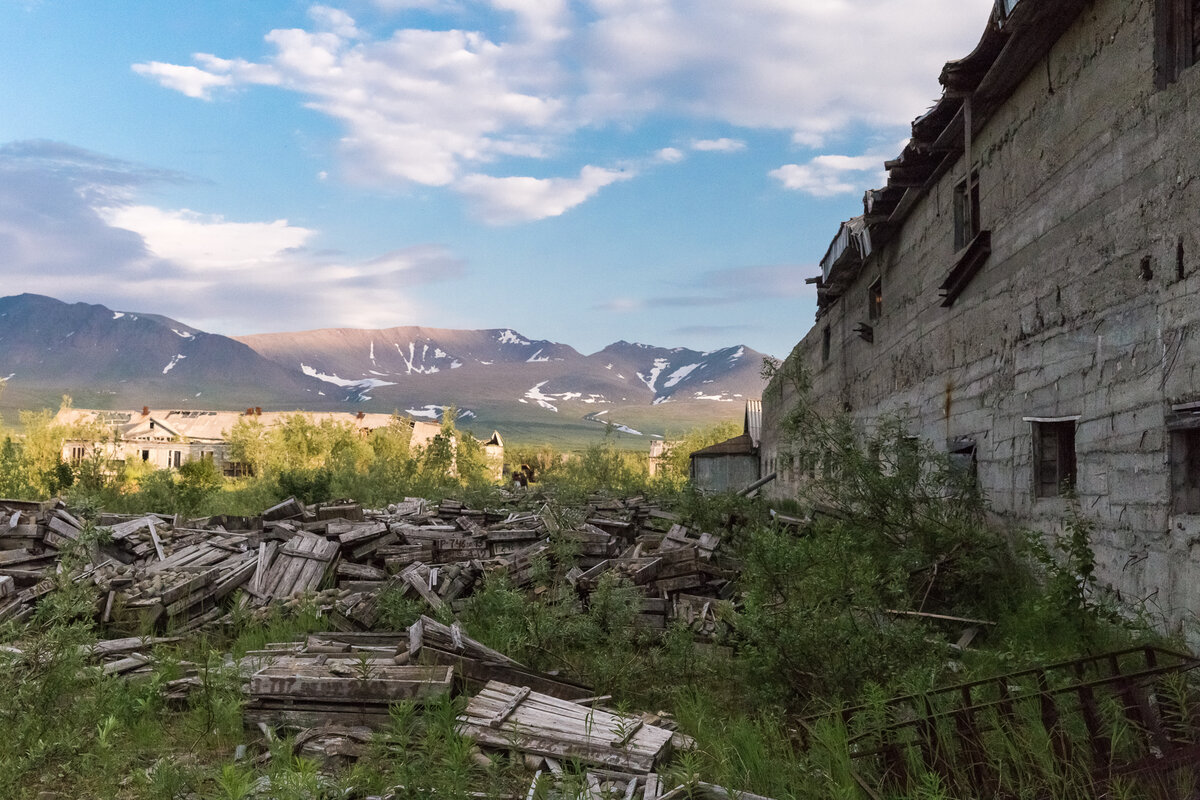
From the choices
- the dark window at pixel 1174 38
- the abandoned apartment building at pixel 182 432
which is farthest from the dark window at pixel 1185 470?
the abandoned apartment building at pixel 182 432

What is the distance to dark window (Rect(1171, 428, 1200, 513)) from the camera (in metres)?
5.98

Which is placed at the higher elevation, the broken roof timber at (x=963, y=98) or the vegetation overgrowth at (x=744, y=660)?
the broken roof timber at (x=963, y=98)

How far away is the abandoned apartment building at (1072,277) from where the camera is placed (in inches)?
237

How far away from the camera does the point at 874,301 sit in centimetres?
1503

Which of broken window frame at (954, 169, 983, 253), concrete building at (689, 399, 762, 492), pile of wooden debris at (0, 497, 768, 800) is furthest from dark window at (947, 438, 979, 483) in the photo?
concrete building at (689, 399, 762, 492)

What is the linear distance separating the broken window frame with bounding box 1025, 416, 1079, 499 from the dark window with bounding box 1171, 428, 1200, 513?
5.68 feet

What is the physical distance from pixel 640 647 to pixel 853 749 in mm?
3877

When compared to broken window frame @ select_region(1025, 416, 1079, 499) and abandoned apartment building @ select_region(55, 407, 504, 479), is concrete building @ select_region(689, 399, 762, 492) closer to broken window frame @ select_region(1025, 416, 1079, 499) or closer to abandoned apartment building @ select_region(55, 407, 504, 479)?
broken window frame @ select_region(1025, 416, 1079, 499)

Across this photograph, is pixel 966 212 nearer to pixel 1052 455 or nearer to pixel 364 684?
pixel 1052 455

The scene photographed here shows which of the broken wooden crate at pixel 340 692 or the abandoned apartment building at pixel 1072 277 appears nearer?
the abandoned apartment building at pixel 1072 277

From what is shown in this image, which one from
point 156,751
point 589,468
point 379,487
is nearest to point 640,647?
point 156,751

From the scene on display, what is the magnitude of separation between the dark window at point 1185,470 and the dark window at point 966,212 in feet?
15.8

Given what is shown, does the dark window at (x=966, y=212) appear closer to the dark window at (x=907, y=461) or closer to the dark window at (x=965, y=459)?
the dark window at (x=965, y=459)

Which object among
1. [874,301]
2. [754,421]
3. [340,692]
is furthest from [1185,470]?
[754,421]
